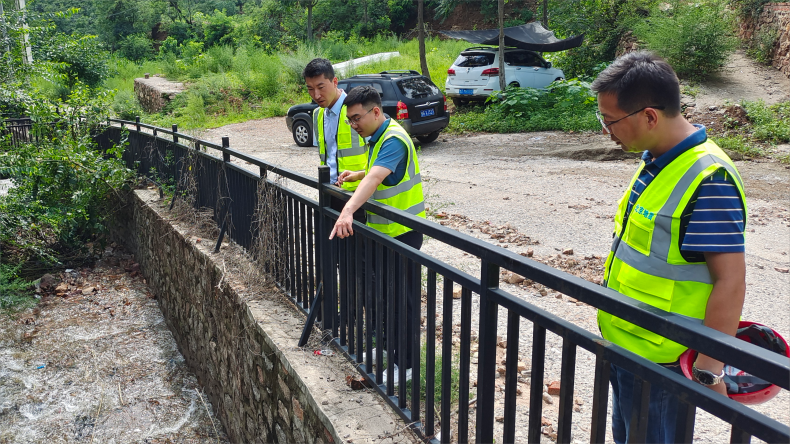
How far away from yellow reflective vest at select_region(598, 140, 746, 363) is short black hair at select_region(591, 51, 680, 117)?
7.3 inches

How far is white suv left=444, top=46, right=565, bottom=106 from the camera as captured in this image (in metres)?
18.0

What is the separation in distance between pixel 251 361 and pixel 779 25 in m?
17.8

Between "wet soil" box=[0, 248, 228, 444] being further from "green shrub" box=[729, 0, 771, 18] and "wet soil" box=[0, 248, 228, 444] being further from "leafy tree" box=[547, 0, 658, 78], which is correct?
"green shrub" box=[729, 0, 771, 18]

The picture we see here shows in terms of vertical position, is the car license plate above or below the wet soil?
above

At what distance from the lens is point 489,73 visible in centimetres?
1792

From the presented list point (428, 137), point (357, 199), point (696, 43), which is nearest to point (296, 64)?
point (428, 137)

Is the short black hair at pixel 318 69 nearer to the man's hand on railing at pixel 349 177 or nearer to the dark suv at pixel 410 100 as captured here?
the man's hand on railing at pixel 349 177

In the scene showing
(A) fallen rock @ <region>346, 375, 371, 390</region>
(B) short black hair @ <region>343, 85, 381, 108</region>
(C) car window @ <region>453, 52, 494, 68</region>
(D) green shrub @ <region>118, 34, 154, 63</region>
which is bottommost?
(A) fallen rock @ <region>346, 375, 371, 390</region>

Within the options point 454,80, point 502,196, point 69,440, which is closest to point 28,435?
point 69,440

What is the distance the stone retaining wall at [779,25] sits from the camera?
1593 centimetres

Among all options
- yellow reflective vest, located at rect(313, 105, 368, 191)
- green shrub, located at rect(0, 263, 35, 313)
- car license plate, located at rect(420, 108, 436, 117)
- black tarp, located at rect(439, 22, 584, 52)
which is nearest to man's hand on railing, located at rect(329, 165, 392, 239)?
yellow reflective vest, located at rect(313, 105, 368, 191)

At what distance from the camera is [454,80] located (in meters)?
18.3

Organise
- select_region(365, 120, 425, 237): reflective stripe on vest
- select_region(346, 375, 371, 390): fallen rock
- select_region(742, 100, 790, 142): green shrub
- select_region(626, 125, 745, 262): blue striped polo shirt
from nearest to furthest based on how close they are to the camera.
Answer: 1. select_region(626, 125, 745, 262): blue striped polo shirt
2. select_region(346, 375, 371, 390): fallen rock
3. select_region(365, 120, 425, 237): reflective stripe on vest
4. select_region(742, 100, 790, 142): green shrub

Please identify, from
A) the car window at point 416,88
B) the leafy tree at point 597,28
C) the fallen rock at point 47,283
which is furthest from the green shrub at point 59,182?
the leafy tree at point 597,28
